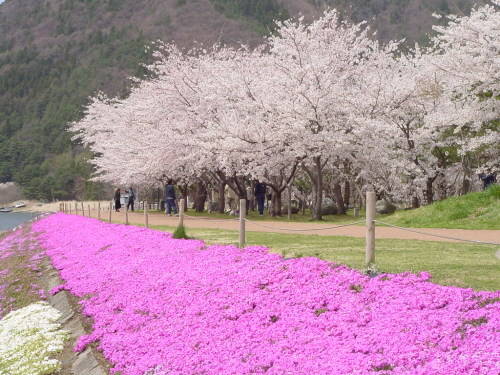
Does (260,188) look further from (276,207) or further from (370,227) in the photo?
(370,227)

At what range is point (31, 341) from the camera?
A: 10.5 m

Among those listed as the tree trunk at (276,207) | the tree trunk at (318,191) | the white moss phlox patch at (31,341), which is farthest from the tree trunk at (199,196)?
the white moss phlox patch at (31,341)

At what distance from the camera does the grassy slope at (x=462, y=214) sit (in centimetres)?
1894

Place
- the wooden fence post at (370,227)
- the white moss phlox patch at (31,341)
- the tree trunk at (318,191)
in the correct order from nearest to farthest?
1. the white moss phlox patch at (31,341)
2. the wooden fence post at (370,227)
3. the tree trunk at (318,191)

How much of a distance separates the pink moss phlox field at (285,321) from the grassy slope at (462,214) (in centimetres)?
1003

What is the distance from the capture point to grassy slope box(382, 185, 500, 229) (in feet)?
62.1

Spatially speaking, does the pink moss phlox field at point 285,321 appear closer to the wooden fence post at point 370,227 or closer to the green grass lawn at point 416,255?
the wooden fence post at point 370,227

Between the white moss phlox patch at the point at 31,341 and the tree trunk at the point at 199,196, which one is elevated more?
the tree trunk at the point at 199,196

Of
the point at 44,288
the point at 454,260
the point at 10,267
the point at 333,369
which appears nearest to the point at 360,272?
the point at 454,260

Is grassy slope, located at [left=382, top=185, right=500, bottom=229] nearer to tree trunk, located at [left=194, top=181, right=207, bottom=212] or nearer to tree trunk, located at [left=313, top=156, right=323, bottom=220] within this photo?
tree trunk, located at [left=313, top=156, right=323, bottom=220]

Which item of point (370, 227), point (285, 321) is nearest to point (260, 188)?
point (370, 227)

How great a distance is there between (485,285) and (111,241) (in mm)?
15709

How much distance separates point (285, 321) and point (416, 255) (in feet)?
16.8

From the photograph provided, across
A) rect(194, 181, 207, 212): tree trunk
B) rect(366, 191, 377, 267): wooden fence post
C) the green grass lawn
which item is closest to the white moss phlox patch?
the green grass lawn
